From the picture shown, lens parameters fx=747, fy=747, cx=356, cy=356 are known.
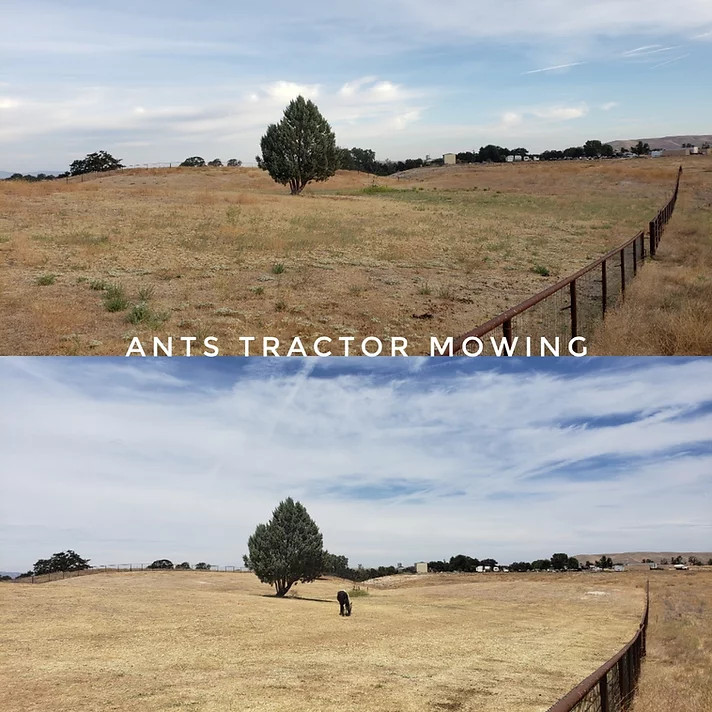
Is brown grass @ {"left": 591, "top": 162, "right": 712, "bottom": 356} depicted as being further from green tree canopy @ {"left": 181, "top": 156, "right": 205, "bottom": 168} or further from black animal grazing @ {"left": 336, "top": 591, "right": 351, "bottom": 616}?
green tree canopy @ {"left": 181, "top": 156, "right": 205, "bottom": 168}

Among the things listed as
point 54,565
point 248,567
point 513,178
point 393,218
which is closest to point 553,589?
point 248,567

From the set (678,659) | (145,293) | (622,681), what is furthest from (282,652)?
(622,681)

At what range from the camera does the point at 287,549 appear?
153 feet

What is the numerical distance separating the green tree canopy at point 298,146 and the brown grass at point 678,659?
57.8m

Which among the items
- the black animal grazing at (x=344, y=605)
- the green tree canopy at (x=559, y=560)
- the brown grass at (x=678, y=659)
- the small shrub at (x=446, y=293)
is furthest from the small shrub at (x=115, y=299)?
the green tree canopy at (x=559, y=560)

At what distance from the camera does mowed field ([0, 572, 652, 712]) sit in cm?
1395

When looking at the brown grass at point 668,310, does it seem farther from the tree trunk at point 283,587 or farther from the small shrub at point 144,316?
the tree trunk at point 283,587

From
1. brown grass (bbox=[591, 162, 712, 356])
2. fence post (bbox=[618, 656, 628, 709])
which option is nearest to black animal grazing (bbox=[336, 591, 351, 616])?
brown grass (bbox=[591, 162, 712, 356])

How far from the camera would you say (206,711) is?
41.5ft

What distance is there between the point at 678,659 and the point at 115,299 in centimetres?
1585

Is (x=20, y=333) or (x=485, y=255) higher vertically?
(x=485, y=255)

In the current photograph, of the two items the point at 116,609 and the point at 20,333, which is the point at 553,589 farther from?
the point at 20,333

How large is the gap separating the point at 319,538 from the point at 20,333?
116 feet

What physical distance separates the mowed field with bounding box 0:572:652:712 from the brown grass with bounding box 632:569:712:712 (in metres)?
1.38
